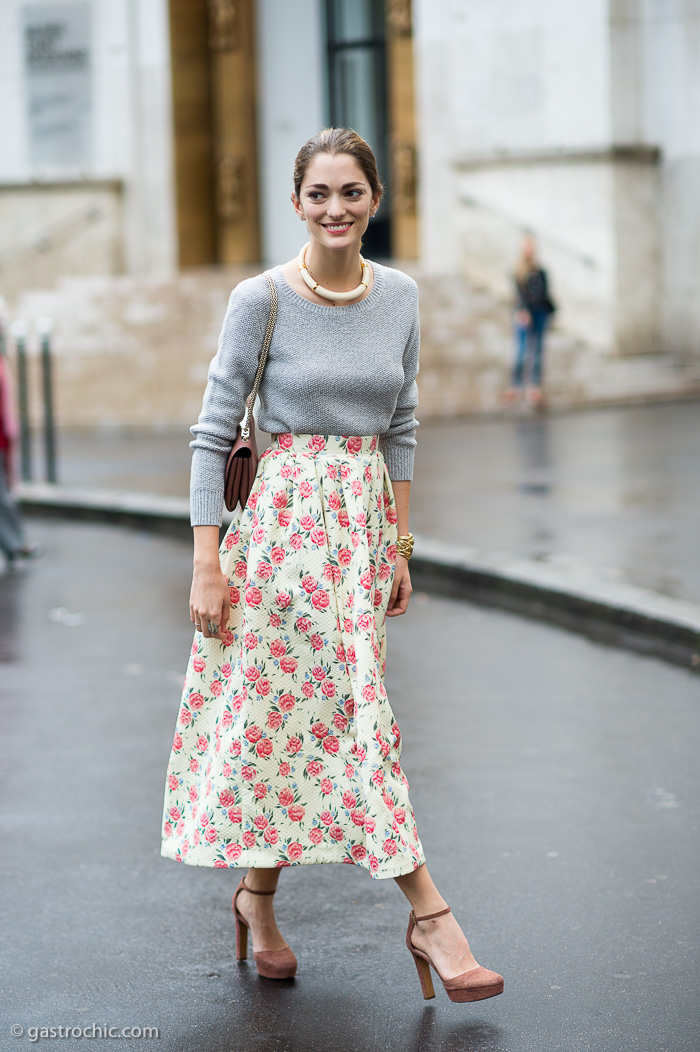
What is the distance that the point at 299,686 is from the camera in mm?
3393

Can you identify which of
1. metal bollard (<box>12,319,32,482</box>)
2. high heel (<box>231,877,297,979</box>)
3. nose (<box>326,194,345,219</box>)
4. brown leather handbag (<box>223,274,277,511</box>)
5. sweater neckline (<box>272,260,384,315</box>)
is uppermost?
nose (<box>326,194,345,219</box>)

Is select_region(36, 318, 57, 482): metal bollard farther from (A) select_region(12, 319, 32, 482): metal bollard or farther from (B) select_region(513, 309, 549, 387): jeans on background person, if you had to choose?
(B) select_region(513, 309, 549, 387): jeans on background person

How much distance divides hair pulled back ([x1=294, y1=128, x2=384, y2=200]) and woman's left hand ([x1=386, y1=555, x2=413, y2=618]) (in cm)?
81

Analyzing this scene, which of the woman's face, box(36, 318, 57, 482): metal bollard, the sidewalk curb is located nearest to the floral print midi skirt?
the woman's face

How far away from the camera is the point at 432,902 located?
338cm

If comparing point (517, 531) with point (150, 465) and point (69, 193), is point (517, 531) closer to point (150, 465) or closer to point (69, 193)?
point (150, 465)

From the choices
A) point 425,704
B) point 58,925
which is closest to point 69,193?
point 425,704

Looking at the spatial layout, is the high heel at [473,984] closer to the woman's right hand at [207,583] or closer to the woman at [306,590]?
the woman at [306,590]

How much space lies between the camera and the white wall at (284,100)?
26500 millimetres

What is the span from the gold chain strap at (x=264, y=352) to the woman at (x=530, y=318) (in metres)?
15.9

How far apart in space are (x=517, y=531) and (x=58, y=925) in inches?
244

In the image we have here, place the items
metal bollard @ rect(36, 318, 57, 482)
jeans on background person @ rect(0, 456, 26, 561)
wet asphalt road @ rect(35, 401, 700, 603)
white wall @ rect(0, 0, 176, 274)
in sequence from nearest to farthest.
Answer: wet asphalt road @ rect(35, 401, 700, 603)
jeans on background person @ rect(0, 456, 26, 561)
metal bollard @ rect(36, 318, 57, 482)
white wall @ rect(0, 0, 176, 274)

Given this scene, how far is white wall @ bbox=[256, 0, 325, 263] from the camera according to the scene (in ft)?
86.9

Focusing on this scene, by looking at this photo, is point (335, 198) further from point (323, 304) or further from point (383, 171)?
point (383, 171)
